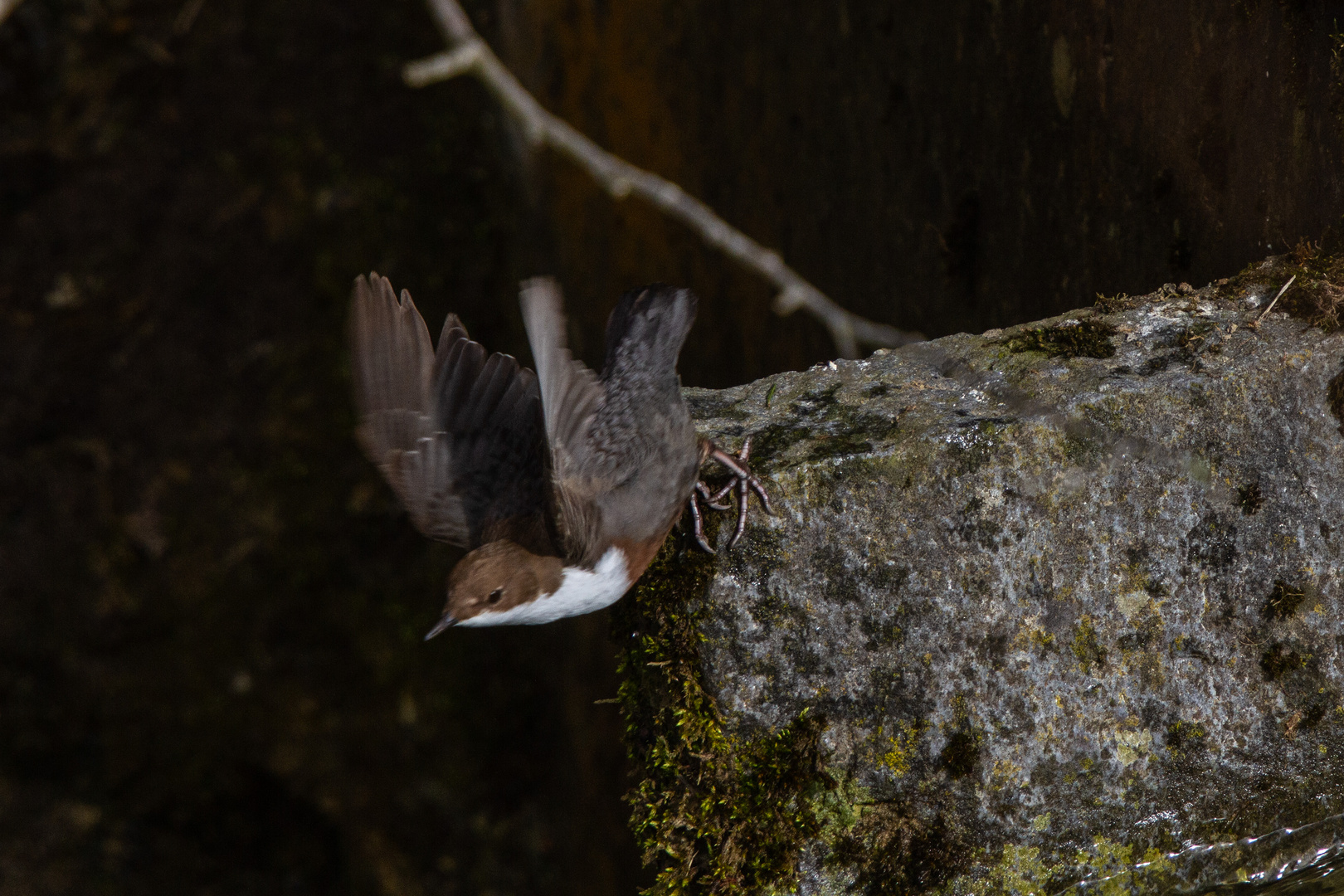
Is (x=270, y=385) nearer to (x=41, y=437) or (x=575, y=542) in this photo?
(x=41, y=437)

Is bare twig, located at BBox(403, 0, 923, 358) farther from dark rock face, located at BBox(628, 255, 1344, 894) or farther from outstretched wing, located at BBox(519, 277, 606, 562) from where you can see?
dark rock face, located at BBox(628, 255, 1344, 894)

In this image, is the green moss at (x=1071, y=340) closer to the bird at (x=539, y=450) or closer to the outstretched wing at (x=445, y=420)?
the bird at (x=539, y=450)

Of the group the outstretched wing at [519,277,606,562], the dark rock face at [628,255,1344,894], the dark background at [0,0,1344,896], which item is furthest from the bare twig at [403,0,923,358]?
the dark background at [0,0,1344,896]

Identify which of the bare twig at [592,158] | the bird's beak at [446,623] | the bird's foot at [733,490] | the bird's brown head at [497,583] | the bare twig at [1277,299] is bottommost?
the bird's beak at [446,623]

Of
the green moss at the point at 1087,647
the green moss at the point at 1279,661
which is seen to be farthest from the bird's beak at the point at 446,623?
the green moss at the point at 1279,661

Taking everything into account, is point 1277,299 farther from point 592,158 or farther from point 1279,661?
point 592,158

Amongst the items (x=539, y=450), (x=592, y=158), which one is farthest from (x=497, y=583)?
(x=592, y=158)

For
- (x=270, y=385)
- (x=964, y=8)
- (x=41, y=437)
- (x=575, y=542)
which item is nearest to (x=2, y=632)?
(x=41, y=437)

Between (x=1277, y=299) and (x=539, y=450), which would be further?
(x=539, y=450)
